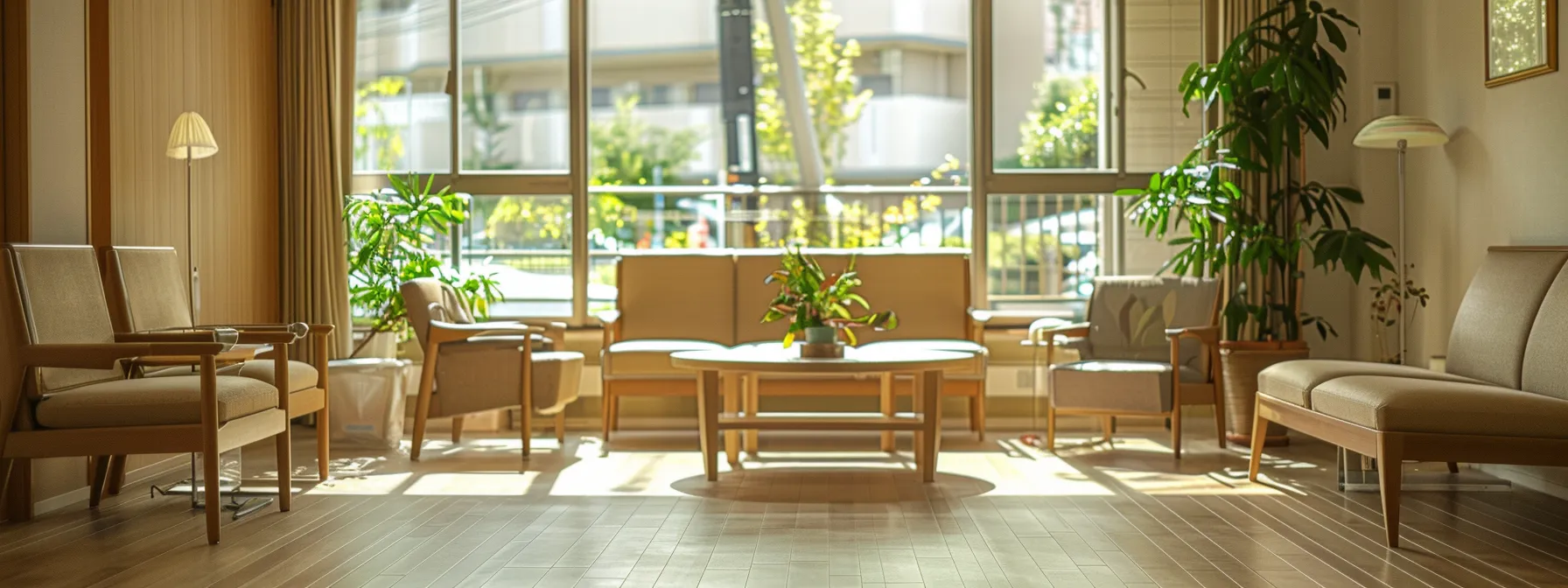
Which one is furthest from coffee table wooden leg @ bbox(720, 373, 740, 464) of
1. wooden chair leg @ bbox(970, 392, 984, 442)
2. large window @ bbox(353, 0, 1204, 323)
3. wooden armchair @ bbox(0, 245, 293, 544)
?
wooden armchair @ bbox(0, 245, 293, 544)

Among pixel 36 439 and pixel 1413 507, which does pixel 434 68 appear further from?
pixel 1413 507

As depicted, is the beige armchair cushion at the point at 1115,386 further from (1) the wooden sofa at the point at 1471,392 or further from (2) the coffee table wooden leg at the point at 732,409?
(2) the coffee table wooden leg at the point at 732,409

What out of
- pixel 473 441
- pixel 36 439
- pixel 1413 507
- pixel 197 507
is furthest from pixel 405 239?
pixel 1413 507

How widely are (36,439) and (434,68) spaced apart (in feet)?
12.6

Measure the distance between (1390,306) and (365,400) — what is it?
195 inches

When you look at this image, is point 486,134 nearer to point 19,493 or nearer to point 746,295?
point 746,295

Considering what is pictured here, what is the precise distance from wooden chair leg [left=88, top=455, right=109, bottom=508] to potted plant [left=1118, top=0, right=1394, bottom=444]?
4619 mm

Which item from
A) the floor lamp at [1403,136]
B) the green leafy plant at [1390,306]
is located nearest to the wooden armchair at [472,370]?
the floor lamp at [1403,136]

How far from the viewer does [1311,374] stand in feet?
15.3

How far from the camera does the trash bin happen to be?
242 inches

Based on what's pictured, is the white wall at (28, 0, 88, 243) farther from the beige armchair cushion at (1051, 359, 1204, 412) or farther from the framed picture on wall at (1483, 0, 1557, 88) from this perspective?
the framed picture on wall at (1483, 0, 1557, 88)

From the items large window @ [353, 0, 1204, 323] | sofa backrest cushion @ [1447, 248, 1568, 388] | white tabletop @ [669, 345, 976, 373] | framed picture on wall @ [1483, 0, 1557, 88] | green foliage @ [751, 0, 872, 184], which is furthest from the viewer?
green foliage @ [751, 0, 872, 184]

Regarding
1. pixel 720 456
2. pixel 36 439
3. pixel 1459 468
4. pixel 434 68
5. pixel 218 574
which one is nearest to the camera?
pixel 218 574

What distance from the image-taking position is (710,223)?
7.55m
